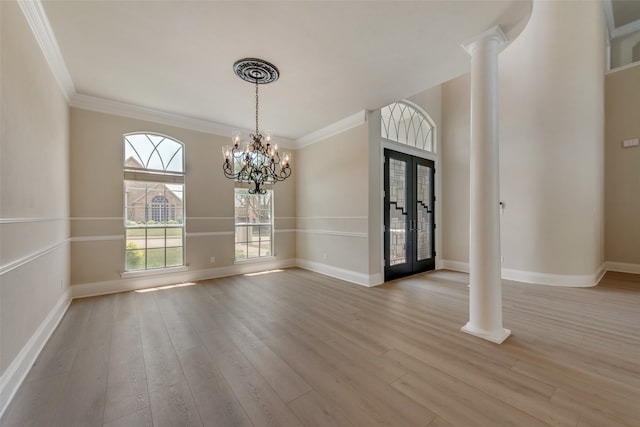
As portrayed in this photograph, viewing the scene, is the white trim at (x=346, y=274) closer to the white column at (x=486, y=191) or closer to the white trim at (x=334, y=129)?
the white column at (x=486, y=191)

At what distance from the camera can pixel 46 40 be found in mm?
2494

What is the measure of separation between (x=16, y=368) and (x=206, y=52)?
3.18 meters

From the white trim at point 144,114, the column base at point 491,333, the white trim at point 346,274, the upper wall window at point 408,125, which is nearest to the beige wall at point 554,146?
the upper wall window at point 408,125

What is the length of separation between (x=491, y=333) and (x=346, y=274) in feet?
8.34

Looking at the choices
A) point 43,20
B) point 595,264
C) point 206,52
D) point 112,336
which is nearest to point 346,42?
point 206,52

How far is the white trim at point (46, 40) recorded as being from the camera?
212 centimetres

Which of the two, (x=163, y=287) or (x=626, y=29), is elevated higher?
(x=626, y=29)

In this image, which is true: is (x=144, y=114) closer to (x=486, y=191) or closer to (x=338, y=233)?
(x=338, y=233)

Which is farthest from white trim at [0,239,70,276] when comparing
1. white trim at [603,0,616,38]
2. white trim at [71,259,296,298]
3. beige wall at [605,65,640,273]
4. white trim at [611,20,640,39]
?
white trim at [611,20,640,39]

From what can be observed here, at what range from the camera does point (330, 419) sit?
1524 millimetres

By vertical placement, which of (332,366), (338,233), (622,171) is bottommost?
(332,366)

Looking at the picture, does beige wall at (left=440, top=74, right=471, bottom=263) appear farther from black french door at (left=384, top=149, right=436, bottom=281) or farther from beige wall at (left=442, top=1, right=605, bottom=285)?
beige wall at (left=442, top=1, right=605, bottom=285)

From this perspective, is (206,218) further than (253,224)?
No

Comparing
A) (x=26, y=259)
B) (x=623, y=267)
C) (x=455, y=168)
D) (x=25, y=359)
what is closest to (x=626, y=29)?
(x=455, y=168)
